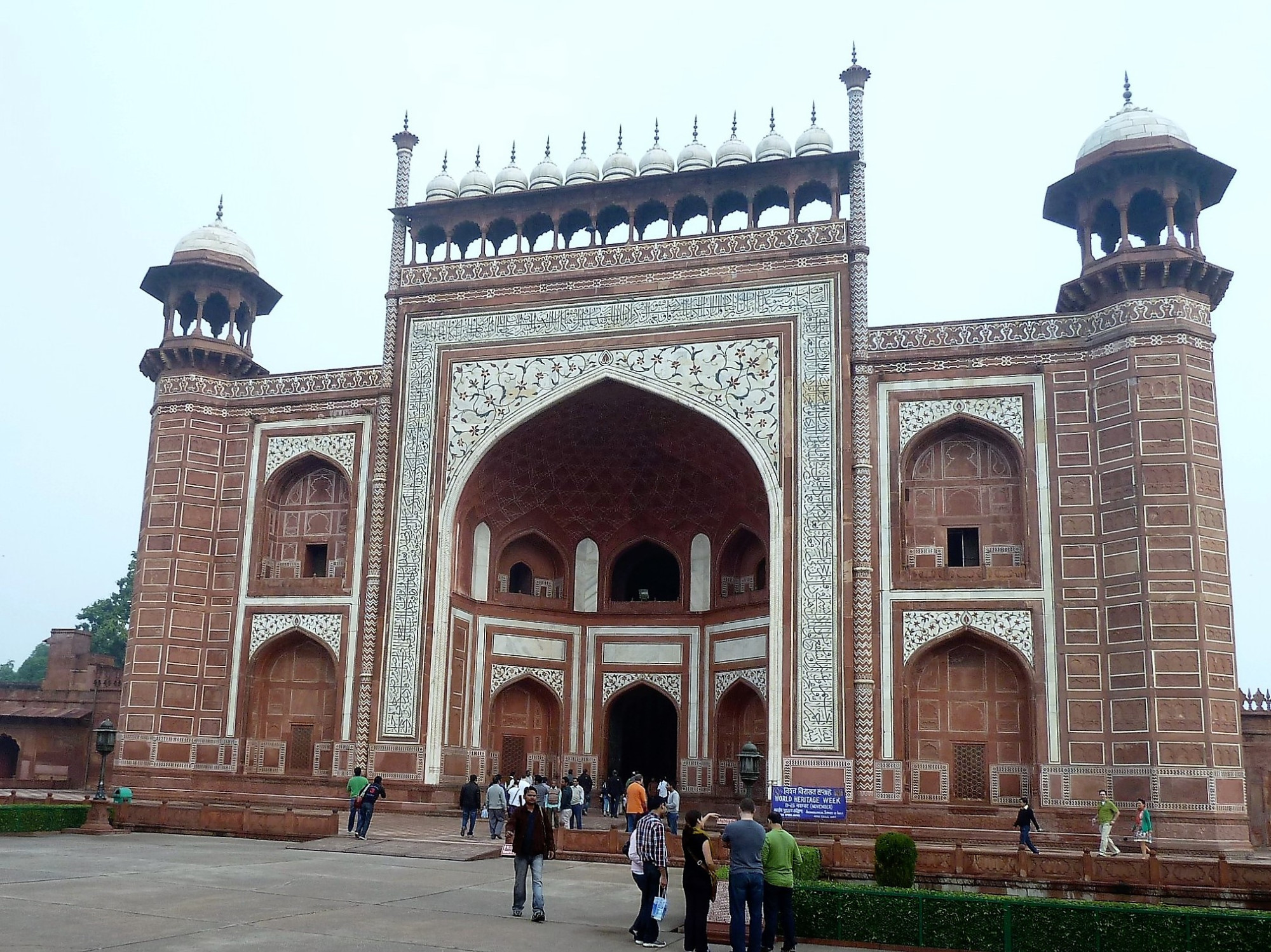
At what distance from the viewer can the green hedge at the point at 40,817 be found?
14961mm

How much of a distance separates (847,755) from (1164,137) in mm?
10553

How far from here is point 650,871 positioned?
348 inches

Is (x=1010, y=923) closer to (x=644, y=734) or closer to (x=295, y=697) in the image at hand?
(x=644, y=734)

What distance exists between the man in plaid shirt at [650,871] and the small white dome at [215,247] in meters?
17.2

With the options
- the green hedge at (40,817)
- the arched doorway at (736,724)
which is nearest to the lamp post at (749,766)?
the arched doorway at (736,724)

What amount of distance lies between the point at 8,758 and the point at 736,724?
16570 millimetres

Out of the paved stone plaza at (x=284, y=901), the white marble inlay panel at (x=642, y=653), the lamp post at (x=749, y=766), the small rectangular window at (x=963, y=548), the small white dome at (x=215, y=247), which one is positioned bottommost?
the paved stone plaza at (x=284, y=901)

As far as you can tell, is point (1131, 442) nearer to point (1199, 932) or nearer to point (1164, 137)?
point (1164, 137)

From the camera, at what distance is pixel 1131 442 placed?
674 inches

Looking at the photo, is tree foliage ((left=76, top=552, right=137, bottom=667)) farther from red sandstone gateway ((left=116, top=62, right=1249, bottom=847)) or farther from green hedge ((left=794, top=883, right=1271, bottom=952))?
green hedge ((left=794, top=883, right=1271, bottom=952))

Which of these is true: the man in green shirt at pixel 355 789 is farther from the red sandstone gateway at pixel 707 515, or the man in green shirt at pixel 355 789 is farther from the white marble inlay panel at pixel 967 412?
the white marble inlay panel at pixel 967 412

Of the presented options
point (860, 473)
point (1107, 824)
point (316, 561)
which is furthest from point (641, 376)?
point (1107, 824)

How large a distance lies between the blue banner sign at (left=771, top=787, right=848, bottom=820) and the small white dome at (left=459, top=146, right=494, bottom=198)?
12039 millimetres

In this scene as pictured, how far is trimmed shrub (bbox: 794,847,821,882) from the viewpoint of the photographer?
11297mm
